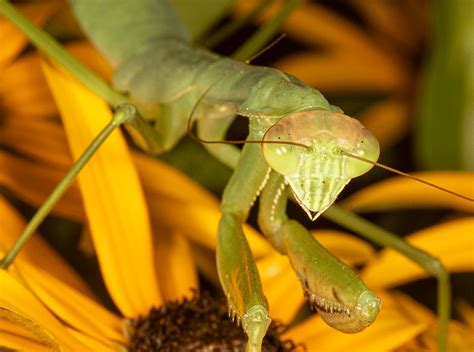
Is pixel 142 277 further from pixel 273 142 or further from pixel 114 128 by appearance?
pixel 273 142

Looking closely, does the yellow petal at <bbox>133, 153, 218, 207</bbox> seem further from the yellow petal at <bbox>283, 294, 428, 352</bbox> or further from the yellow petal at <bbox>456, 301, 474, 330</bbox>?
the yellow petal at <bbox>456, 301, 474, 330</bbox>

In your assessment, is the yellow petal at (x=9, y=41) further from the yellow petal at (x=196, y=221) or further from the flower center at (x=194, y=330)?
the flower center at (x=194, y=330)

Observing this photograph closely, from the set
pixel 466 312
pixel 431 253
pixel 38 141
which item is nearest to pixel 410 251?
pixel 431 253

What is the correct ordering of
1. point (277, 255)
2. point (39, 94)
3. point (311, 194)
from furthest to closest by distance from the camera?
point (39, 94)
point (277, 255)
point (311, 194)

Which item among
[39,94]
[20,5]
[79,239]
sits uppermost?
[20,5]

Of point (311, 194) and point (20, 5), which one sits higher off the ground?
point (20, 5)

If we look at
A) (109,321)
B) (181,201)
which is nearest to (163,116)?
(181,201)

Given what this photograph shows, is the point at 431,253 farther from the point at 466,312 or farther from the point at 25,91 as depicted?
the point at 25,91
